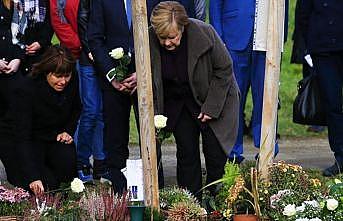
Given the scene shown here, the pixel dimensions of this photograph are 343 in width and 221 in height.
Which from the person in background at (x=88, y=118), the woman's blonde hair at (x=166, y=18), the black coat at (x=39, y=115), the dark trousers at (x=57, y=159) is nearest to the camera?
the woman's blonde hair at (x=166, y=18)

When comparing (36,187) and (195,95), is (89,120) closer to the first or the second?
(195,95)

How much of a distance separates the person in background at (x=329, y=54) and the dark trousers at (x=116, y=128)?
1942mm

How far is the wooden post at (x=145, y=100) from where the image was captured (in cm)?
561

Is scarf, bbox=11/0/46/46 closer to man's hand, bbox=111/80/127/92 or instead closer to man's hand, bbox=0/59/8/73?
man's hand, bbox=0/59/8/73

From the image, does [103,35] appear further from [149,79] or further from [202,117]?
[149,79]

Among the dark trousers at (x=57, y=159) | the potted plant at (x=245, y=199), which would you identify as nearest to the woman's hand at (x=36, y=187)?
the dark trousers at (x=57, y=159)

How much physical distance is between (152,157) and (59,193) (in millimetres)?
968

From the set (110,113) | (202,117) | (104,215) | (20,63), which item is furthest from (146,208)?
(20,63)

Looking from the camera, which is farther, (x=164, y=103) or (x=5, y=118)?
(x=5, y=118)

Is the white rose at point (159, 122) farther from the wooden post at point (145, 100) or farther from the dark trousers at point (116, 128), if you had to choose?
the dark trousers at point (116, 128)

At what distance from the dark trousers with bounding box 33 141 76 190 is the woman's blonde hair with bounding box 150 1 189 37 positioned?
1305mm

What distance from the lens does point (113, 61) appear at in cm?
743

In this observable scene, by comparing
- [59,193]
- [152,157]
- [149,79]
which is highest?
[149,79]

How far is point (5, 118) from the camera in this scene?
24.5ft
